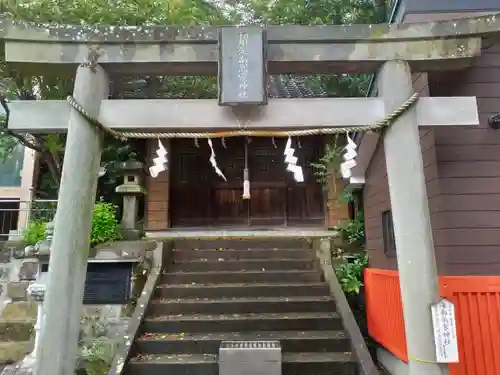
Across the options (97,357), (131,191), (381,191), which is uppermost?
(131,191)

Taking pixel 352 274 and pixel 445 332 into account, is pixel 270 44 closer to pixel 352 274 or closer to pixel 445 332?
pixel 445 332

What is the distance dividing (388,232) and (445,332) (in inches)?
104

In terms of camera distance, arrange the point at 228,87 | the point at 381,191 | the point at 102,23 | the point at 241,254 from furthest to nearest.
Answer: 1. the point at 102,23
2. the point at 241,254
3. the point at 381,191
4. the point at 228,87

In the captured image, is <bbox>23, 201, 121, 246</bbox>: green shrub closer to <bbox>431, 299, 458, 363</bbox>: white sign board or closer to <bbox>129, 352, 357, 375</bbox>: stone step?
<bbox>129, 352, 357, 375</bbox>: stone step

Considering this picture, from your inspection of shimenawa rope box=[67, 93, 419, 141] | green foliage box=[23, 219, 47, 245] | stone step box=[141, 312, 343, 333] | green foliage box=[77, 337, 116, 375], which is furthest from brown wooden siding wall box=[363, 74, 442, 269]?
green foliage box=[23, 219, 47, 245]

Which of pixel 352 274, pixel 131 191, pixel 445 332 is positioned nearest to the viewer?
pixel 445 332

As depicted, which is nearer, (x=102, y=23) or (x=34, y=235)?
(x=34, y=235)

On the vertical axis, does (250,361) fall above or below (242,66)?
below

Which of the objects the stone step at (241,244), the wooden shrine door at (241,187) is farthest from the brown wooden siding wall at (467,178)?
the wooden shrine door at (241,187)

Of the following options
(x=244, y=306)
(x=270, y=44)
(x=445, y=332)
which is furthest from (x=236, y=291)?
(x=270, y=44)

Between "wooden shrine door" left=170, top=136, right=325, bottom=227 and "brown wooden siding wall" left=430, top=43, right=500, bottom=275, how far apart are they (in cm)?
521

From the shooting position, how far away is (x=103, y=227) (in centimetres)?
672

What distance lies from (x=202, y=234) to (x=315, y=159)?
338 centimetres

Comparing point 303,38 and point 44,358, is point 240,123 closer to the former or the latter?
point 303,38
